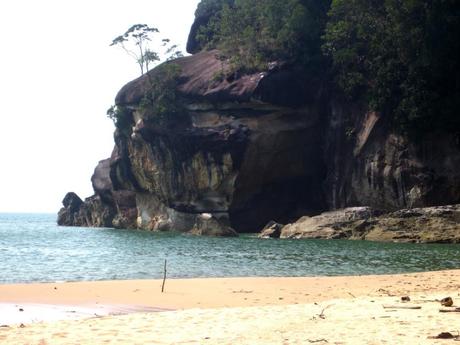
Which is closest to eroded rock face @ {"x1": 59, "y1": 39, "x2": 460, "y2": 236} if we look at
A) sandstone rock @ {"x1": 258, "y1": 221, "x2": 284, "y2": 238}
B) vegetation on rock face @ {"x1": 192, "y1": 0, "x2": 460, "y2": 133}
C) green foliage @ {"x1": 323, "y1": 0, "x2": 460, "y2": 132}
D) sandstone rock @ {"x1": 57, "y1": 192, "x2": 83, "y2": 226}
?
sandstone rock @ {"x1": 258, "y1": 221, "x2": 284, "y2": 238}

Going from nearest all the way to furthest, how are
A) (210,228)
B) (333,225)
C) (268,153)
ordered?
(333,225) < (210,228) < (268,153)

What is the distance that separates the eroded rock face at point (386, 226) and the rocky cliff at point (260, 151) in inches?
239

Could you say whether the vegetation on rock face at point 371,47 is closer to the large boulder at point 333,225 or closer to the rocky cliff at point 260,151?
the rocky cliff at point 260,151

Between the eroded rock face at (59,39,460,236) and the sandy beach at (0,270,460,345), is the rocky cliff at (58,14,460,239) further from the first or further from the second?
the sandy beach at (0,270,460,345)

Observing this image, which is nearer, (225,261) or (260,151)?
(225,261)

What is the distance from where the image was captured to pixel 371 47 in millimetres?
51531

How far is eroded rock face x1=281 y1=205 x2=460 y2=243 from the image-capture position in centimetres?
3897

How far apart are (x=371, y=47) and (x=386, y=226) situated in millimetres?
17617

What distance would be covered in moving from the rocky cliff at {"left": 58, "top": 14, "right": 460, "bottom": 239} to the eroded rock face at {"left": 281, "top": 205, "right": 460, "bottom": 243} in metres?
6.06

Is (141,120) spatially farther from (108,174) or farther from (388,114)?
(388,114)

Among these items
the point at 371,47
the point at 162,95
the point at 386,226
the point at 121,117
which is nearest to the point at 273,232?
the point at 386,226

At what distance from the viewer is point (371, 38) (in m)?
51.6

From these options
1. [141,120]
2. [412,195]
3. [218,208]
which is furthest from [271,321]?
[141,120]

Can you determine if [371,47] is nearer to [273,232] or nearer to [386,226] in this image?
[386,226]
